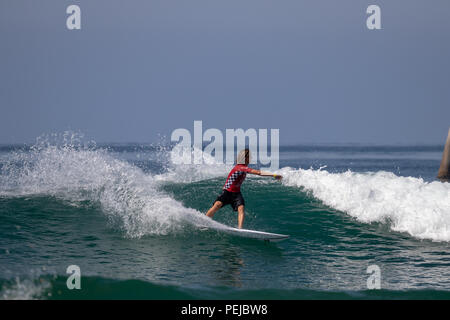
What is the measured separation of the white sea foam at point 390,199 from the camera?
1123cm

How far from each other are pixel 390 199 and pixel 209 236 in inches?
199

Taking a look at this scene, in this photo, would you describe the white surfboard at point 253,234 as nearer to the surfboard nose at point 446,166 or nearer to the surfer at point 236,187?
the surfer at point 236,187

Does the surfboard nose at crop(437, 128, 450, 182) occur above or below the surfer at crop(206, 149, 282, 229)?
below

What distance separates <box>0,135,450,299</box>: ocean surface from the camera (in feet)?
24.0

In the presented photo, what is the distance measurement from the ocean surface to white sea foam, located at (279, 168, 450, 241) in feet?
0.10

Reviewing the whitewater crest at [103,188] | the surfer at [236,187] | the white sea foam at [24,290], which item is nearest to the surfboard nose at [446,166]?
the whitewater crest at [103,188]

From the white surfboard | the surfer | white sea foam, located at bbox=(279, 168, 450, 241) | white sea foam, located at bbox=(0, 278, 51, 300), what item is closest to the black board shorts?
the surfer

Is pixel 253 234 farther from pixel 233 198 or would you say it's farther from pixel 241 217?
pixel 233 198

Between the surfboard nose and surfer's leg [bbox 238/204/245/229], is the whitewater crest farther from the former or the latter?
the surfboard nose

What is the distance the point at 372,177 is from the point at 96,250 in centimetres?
924

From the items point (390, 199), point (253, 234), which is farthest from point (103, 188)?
point (390, 199)

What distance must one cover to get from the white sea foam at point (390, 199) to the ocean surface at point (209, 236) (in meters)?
0.03

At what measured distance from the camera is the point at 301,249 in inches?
383
